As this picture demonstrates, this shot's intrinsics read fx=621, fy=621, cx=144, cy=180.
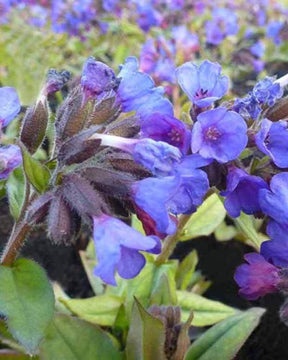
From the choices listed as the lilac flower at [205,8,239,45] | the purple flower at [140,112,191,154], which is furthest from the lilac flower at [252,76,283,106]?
the lilac flower at [205,8,239,45]

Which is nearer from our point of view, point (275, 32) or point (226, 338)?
point (226, 338)

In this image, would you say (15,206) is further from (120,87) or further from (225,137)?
(225,137)

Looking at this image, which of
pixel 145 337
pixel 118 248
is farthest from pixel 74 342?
pixel 118 248

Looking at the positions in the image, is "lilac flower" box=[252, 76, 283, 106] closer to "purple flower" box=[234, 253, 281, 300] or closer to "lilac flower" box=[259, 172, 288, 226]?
"lilac flower" box=[259, 172, 288, 226]

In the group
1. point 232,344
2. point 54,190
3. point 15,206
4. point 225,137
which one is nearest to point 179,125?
point 225,137

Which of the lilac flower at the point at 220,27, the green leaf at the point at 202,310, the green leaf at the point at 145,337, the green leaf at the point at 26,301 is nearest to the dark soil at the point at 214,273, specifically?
the green leaf at the point at 202,310

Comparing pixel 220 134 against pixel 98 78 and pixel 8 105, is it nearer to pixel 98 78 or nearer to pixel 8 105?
pixel 98 78

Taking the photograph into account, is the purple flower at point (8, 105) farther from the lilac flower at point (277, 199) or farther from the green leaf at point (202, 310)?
the green leaf at point (202, 310)
